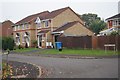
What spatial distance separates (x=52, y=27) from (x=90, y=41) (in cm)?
1530

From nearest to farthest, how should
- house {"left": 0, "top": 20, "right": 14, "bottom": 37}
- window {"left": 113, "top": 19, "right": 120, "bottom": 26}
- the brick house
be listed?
1. the brick house
2. window {"left": 113, "top": 19, "right": 120, "bottom": 26}
3. house {"left": 0, "top": 20, "right": 14, "bottom": 37}

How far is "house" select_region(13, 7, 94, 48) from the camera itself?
49281mm

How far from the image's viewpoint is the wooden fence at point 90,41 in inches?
1381

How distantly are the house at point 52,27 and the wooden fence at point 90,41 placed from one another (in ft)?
17.8

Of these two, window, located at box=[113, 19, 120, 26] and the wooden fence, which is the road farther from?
window, located at box=[113, 19, 120, 26]

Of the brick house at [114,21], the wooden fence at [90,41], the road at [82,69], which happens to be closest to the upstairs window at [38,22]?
the wooden fence at [90,41]

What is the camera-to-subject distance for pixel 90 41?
3809cm

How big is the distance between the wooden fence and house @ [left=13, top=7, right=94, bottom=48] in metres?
5.44

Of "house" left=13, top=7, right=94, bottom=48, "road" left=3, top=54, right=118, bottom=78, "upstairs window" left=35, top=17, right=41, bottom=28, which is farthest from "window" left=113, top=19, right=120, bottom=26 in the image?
"road" left=3, top=54, right=118, bottom=78

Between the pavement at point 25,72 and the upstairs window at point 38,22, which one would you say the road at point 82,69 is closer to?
the pavement at point 25,72

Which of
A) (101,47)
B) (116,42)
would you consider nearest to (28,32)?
(101,47)

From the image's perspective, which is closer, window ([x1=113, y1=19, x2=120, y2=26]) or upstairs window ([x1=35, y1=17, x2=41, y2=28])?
window ([x1=113, y1=19, x2=120, y2=26])

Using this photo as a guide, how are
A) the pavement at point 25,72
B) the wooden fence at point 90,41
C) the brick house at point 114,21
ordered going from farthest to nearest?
the brick house at point 114,21 → the wooden fence at point 90,41 → the pavement at point 25,72

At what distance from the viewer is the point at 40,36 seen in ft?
182
